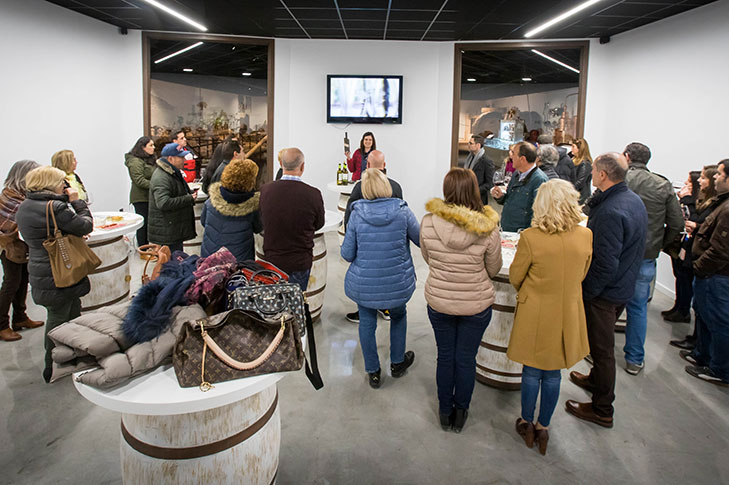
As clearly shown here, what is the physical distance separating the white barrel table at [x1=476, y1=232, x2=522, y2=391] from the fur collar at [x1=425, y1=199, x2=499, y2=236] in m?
0.52

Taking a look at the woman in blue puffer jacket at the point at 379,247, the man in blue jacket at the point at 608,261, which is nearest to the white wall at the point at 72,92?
the woman in blue puffer jacket at the point at 379,247

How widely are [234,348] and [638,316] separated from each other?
300 cm

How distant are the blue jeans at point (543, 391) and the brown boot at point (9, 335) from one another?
3.85 meters

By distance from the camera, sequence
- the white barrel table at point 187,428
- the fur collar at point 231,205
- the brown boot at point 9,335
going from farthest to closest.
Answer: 1. the brown boot at point 9,335
2. the fur collar at point 231,205
3. the white barrel table at point 187,428

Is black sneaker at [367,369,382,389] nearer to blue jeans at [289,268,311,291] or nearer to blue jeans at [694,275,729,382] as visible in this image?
blue jeans at [289,268,311,291]

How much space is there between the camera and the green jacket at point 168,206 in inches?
168

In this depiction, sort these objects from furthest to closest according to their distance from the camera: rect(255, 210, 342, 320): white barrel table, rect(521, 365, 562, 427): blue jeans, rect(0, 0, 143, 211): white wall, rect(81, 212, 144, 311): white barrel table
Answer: rect(0, 0, 143, 211): white wall → rect(255, 210, 342, 320): white barrel table → rect(81, 212, 144, 311): white barrel table → rect(521, 365, 562, 427): blue jeans

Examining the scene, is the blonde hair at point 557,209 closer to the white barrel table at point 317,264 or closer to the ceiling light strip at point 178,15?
the white barrel table at point 317,264

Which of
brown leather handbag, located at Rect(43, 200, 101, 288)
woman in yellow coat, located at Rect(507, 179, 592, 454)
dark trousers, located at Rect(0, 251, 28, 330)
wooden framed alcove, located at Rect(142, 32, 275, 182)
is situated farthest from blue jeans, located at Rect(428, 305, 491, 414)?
wooden framed alcove, located at Rect(142, 32, 275, 182)

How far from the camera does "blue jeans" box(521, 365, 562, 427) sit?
271 cm

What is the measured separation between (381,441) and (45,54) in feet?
19.0

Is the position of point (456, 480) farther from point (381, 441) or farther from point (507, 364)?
Result: point (507, 364)

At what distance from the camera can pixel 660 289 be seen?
562 centimetres

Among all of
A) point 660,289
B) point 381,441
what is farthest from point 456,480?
point 660,289
